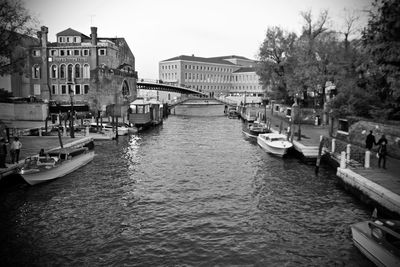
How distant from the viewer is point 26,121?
38.5 m

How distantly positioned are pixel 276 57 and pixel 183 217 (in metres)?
38.5

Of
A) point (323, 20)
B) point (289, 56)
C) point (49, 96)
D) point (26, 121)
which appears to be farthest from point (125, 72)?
point (323, 20)

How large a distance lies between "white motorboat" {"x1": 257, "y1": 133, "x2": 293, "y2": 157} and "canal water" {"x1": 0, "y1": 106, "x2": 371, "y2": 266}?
2096 mm

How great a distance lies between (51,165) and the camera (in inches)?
715

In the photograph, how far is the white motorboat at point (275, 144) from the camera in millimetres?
25191

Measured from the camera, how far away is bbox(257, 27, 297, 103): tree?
47062 mm

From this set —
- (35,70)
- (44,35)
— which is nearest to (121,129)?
(35,70)

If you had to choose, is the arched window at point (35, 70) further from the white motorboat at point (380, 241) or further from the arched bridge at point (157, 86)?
the white motorboat at point (380, 241)

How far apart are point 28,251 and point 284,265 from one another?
7666mm

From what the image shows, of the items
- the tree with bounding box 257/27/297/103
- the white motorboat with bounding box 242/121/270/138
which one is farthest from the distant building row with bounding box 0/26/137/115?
the white motorboat with bounding box 242/121/270/138

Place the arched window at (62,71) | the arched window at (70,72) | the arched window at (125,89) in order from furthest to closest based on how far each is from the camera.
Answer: the arched window at (125,89) < the arched window at (62,71) < the arched window at (70,72)

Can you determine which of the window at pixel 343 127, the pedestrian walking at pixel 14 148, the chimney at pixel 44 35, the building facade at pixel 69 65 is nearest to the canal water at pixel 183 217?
the pedestrian walking at pixel 14 148

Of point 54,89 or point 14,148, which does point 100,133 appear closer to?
point 14,148

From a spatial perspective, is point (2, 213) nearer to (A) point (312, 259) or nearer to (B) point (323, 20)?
(A) point (312, 259)
